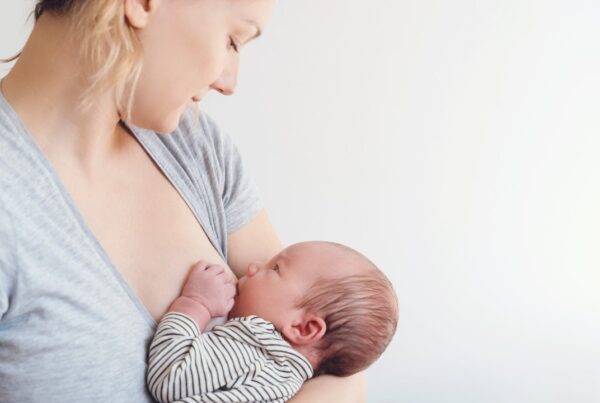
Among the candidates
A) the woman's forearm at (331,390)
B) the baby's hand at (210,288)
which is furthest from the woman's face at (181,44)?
the woman's forearm at (331,390)

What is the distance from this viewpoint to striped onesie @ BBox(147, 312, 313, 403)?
117 cm

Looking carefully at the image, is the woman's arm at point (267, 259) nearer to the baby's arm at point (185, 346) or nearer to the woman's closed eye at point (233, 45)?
the baby's arm at point (185, 346)

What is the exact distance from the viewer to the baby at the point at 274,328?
1.19 metres

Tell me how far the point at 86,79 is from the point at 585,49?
A: 1688mm

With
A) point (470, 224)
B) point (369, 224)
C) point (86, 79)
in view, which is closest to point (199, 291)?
point (86, 79)

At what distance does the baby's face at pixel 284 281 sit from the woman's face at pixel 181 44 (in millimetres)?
340

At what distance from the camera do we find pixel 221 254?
4.68ft

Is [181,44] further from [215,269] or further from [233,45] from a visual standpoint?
[215,269]

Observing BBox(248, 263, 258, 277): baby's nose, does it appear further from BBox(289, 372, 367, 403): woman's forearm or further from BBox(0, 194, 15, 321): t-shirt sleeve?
BBox(0, 194, 15, 321): t-shirt sleeve

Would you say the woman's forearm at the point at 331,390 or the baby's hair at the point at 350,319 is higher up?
the baby's hair at the point at 350,319

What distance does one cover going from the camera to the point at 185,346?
1184 mm

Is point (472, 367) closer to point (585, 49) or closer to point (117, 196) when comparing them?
point (585, 49)

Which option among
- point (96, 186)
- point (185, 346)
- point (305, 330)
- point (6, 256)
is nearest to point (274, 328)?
point (305, 330)

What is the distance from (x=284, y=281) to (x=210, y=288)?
159 mm
